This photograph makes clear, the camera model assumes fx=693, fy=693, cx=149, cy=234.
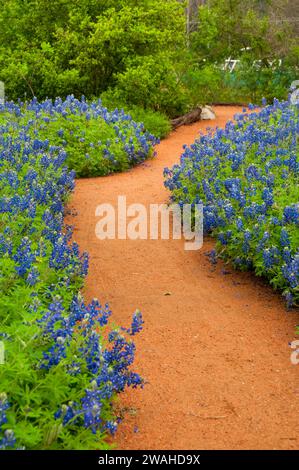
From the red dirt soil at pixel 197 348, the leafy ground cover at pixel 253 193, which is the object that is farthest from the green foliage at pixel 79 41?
the red dirt soil at pixel 197 348

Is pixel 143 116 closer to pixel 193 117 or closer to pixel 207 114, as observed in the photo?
pixel 193 117

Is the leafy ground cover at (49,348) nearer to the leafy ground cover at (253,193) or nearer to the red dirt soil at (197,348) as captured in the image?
the red dirt soil at (197,348)

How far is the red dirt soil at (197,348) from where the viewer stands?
3.73 metres

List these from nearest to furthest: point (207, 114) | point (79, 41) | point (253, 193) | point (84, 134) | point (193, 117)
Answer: point (253, 193) → point (84, 134) → point (79, 41) → point (193, 117) → point (207, 114)

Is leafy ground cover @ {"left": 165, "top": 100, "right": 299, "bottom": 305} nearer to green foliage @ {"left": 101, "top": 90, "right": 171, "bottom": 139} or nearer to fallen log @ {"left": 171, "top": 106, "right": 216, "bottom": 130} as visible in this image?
green foliage @ {"left": 101, "top": 90, "right": 171, "bottom": 139}

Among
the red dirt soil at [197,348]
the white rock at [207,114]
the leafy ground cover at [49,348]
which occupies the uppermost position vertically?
the leafy ground cover at [49,348]

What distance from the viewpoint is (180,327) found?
5.01 meters

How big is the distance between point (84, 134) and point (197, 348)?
19.0 ft

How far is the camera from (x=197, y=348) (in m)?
4.70

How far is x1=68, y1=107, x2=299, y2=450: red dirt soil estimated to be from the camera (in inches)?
147

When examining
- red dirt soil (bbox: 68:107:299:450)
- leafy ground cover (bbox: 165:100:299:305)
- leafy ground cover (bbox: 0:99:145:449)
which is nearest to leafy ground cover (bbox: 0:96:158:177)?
leafy ground cover (bbox: 165:100:299:305)

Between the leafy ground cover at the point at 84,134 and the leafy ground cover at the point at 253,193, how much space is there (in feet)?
5.19

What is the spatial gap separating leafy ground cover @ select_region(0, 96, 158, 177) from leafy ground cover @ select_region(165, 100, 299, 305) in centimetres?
158

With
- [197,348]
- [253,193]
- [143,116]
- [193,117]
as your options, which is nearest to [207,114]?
[193,117]
